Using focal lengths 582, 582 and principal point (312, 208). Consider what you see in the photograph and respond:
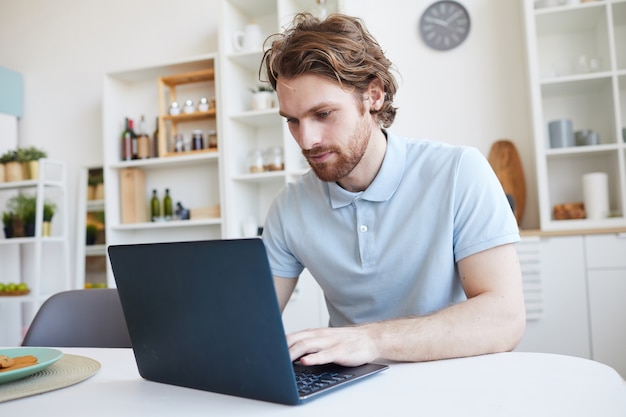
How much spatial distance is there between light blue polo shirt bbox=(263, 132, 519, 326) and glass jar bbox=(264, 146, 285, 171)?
6.97ft

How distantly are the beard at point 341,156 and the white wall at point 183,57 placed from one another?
227cm

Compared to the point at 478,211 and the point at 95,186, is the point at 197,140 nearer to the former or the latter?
the point at 95,186

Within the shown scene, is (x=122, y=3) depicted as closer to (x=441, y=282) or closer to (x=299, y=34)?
(x=299, y=34)

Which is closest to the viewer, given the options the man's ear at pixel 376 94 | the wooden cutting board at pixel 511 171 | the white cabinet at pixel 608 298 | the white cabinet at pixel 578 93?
the man's ear at pixel 376 94

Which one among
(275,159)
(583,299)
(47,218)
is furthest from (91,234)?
(583,299)

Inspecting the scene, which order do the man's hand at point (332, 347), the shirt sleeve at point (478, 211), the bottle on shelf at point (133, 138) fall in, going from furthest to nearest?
the bottle on shelf at point (133, 138) < the shirt sleeve at point (478, 211) < the man's hand at point (332, 347)

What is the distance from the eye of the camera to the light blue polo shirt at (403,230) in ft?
4.20

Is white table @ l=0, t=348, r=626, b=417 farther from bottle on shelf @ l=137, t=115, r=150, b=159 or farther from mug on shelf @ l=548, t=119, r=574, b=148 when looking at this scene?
bottle on shelf @ l=137, t=115, r=150, b=159

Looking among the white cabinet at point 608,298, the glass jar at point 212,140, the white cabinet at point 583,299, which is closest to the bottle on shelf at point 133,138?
the glass jar at point 212,140

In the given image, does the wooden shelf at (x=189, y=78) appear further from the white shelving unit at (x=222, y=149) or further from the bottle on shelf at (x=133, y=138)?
the bottle on shelf at (x=133, y=138)

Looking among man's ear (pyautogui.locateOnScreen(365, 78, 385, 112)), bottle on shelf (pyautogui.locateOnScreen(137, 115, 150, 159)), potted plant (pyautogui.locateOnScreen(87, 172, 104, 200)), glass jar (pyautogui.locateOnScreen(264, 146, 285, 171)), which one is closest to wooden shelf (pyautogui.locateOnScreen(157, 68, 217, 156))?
bottle on shelf (pyautogui.locateOnScreen(137, 115, 150, 159))

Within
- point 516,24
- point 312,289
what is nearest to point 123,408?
point 312,289

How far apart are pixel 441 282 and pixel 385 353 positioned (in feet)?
1.35

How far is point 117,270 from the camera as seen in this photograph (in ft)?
2.96
